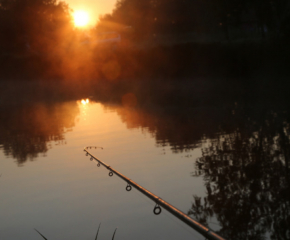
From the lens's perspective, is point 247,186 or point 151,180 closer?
point 247,186

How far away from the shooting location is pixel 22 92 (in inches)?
1807

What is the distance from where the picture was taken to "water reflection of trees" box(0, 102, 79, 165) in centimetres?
1335

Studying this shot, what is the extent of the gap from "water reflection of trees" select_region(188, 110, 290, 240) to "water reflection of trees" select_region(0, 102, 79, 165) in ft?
17.1

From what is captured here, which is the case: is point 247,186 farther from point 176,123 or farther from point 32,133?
point 32,133

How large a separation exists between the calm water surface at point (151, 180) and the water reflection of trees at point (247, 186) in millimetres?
14

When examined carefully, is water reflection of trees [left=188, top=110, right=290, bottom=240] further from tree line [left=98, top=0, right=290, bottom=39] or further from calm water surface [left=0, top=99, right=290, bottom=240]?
tree line [left=98, top=0, right=290, bottom=39]

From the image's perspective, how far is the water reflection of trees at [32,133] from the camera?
13.3m

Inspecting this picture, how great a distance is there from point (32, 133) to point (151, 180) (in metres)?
10.1

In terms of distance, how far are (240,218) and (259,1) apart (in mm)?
35535

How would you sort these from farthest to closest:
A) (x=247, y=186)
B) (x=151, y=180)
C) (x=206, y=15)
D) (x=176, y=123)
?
(x=206, y=15) → (x=176, y=123) → (x=151, y=180) → (x=247, y=186)

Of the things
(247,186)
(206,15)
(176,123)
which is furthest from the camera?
(206,15)

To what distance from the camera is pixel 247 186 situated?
7.44 meters

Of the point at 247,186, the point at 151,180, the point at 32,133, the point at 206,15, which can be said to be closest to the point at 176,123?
the point at 32,133

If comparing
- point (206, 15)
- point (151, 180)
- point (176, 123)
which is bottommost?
point (151, 180)
